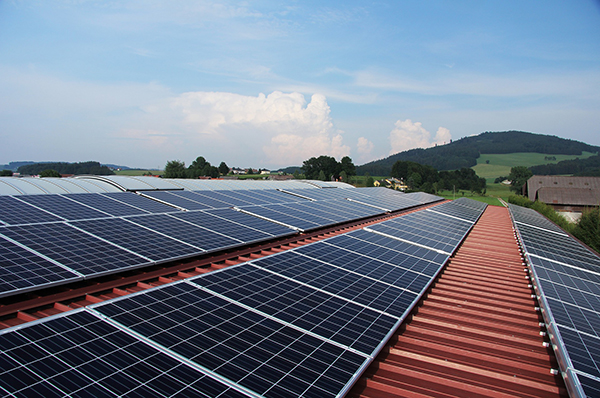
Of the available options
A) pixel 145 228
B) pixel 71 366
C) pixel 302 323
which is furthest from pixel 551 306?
pixel 145 228

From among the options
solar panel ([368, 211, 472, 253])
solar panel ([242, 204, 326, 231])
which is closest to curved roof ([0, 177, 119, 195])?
solar panel ([242, 204, 326, 231])

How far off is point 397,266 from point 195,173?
482ft

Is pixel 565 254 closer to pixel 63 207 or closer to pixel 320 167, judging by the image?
pixel 63 207

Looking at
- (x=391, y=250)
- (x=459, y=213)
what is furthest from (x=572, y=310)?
(x=459, y=213)

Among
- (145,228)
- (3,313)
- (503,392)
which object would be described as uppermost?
(145,228)

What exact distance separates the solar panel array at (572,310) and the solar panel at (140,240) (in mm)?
9849

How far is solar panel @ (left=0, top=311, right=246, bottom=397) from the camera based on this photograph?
13.5 ft

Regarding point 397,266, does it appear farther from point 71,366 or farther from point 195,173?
point 195,173

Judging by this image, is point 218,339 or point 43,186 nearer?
point 218,339

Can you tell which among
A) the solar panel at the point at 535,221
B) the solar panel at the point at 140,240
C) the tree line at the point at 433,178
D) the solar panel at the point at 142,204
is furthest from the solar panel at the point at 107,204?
the tree line at the point at 433,178

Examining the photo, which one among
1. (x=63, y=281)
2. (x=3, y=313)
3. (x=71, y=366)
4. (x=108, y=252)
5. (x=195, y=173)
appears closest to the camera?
(x=71, y=366)

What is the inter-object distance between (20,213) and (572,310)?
62.8 ft

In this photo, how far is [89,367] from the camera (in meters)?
4.52

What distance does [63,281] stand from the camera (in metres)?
7.55
